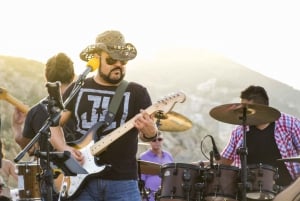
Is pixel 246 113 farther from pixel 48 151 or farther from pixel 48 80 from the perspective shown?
pixel 48 151

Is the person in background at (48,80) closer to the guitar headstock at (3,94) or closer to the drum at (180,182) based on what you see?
the guitar headstock at (3,94)

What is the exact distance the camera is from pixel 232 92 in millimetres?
84812

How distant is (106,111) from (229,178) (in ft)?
8.17

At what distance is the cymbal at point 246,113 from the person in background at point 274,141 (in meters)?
0.25

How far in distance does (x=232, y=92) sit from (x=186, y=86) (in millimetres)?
5880

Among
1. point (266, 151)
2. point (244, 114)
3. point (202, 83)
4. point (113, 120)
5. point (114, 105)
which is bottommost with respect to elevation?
point (266, 151)

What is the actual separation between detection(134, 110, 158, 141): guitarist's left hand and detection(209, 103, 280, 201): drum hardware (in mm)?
2196

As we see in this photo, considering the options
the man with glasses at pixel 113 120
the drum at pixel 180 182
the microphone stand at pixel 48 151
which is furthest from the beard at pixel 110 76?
the drum at pixel 180 182

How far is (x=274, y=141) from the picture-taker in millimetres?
8602

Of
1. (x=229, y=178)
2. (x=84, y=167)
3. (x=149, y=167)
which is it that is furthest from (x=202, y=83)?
(x=84, y=167)

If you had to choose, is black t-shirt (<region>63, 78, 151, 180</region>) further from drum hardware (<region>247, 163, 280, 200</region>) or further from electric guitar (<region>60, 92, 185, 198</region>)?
drum hardware (<region>247, 163, 280, 200</region>)

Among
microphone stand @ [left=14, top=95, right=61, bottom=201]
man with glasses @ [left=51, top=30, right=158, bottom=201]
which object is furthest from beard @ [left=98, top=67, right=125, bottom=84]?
microphone stand @ [left=14, top=95, right=61, bottom=201]

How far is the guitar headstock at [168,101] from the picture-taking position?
620 centimetres

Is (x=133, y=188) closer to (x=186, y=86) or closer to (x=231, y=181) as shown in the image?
(x=231, y=181)
